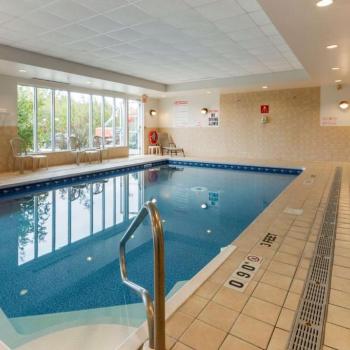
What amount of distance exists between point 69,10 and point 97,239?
10.3 ft

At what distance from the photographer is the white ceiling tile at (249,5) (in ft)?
12.2

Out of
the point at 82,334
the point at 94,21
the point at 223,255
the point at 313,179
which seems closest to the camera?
the point at 82,334

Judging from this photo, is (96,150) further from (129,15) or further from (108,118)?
(129,15)

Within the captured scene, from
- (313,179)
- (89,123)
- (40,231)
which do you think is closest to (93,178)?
(89,123)

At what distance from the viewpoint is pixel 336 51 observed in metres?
4.62

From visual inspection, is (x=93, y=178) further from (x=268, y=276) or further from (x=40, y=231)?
(x=268, y=276)

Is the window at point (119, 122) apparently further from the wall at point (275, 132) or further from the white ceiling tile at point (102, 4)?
the white ceiling tile at point (102, 4)

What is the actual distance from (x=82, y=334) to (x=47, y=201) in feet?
12.7

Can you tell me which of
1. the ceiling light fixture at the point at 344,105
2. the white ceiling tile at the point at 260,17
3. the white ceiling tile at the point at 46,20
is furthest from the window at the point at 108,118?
the ceiling light fixture at the point at 344,105

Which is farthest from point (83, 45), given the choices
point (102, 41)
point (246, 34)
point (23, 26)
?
point (246, 34)

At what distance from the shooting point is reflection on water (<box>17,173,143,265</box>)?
11.6 feet

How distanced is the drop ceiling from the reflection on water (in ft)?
9.55

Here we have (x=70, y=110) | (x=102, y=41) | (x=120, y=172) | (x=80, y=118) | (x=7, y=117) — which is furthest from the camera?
(x=80, y=118)

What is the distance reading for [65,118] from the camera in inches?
349
